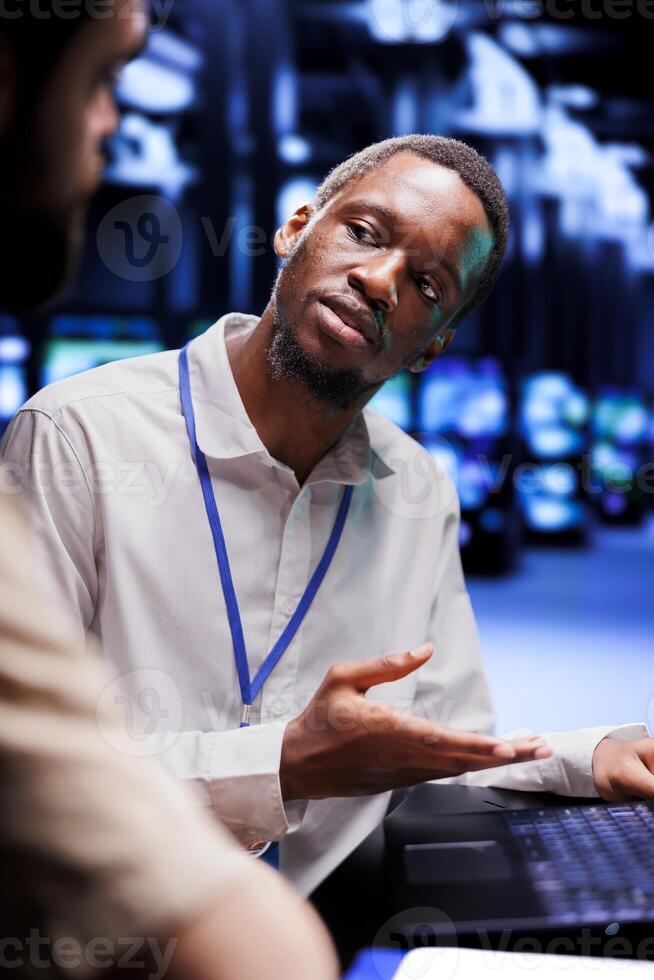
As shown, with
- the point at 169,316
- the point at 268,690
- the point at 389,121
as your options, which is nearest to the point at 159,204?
the point at 169,316

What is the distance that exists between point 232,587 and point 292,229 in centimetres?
66

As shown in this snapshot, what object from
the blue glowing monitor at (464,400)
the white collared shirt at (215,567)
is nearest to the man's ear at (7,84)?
the white collared shirt at (215,567)

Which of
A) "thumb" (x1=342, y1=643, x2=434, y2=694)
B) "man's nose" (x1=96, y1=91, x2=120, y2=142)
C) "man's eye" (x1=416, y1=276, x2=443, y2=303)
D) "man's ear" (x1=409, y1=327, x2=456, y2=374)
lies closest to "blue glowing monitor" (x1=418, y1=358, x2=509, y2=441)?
"man's ear" (x1=409, y1=327, x2=456, y2=374)

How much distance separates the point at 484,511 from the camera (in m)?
5.45

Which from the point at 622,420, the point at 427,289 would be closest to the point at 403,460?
the point at 427,289

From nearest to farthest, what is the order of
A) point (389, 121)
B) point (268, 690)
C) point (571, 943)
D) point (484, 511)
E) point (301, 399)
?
point (571, 943)
point (268, 690)
point (301, 399)
point (389, 121)
point (484, 511)

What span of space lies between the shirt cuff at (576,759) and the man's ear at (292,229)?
2.90 feet

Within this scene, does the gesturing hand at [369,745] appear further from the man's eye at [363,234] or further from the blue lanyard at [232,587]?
the man's eye at [363,234]

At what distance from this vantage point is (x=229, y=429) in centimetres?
137

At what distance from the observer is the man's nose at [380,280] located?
1.37 metres

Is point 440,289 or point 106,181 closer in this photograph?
point 440,289

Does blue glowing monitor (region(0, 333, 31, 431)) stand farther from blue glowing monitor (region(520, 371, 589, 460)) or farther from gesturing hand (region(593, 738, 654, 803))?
gesturing hand (region(593, 738, 654, 803))

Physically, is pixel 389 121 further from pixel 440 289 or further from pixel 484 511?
pixel 440 289

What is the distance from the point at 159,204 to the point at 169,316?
677 millimetres
